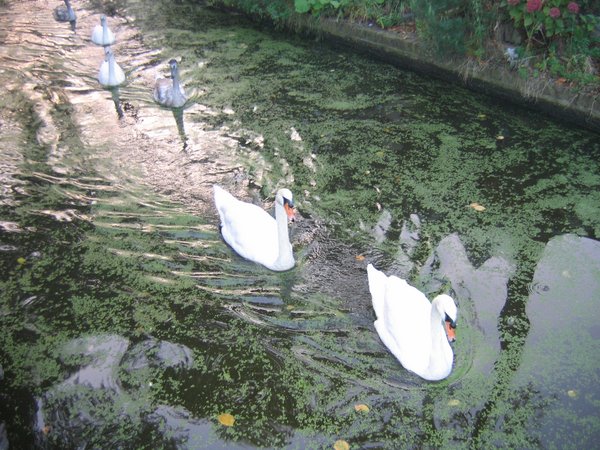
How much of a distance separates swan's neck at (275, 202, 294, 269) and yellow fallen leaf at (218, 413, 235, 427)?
129 centimetres

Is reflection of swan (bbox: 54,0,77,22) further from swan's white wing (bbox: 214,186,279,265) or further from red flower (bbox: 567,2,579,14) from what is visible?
red flower (bbox: 567,2,579,14)

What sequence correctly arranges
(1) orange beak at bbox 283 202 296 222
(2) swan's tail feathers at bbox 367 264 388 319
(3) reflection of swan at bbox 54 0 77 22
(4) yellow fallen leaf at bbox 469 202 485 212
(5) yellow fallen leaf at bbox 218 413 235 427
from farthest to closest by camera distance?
(3) reflection of swan at bbox 54 0 77 22 < (4) yellow fallen leaf at bbox 469 202 485 212 < (1) orange beak at bbox 283 202 296 222 < (2) swan's tail feathers at bbox 367 264 388 319 < (5) yellow fallen leaf at bbox 218 413 235 427

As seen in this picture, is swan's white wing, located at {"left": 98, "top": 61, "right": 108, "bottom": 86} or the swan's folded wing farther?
swan's white wing, located at {"left": 98, "top": 61, "right": 108, "bottom": 86}

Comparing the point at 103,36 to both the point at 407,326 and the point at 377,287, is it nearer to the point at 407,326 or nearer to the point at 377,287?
the point at 377,287

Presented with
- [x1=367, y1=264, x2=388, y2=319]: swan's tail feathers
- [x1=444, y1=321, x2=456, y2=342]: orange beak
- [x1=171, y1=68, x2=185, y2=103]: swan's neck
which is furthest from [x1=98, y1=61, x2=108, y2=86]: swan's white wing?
[x1=444, y1=321, x2=456, y2=342]: orange beak

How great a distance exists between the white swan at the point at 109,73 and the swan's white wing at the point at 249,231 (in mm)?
3170

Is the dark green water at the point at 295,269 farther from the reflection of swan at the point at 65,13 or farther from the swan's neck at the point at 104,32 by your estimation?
the reflection of swan at the point at 65,13

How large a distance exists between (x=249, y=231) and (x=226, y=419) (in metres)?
1.54

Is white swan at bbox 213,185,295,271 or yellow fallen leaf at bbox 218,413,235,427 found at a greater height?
white swan at bbox 213,185,295,271

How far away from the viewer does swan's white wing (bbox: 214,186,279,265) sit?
174 inches

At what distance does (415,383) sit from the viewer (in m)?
3.56

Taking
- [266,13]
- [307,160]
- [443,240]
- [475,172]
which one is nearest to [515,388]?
[443,240]

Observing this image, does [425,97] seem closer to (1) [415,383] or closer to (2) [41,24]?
(1) [415,383]

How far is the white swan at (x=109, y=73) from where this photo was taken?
6.94 meters
